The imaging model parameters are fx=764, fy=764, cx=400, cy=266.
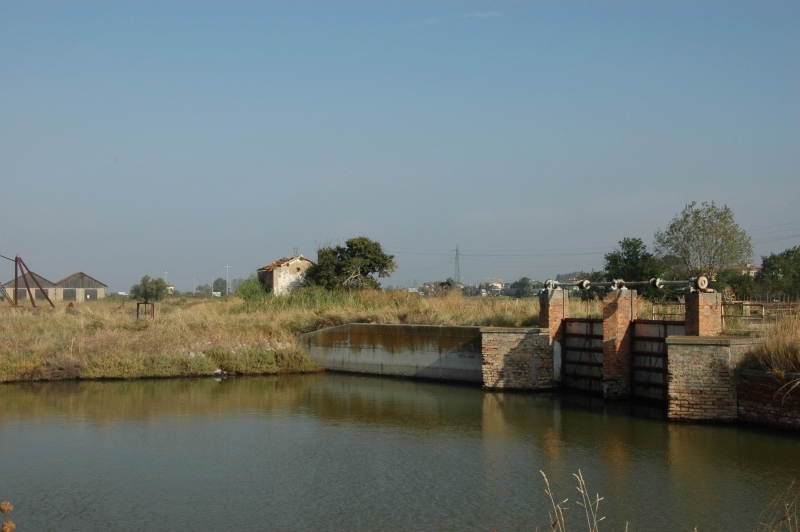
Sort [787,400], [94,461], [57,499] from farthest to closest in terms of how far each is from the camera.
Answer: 1. [787,400]
2. [94,461]
3. [57,499]

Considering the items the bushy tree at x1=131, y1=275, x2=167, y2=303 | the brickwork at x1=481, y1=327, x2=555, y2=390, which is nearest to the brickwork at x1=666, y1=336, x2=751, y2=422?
the brickwork at x1=481, y1=327, x2=555, y2=390

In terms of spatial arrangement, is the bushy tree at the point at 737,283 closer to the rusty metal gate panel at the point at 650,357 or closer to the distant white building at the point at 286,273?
the rusty metal gate panel at the point at 650,357

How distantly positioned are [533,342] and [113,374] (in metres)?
12.9

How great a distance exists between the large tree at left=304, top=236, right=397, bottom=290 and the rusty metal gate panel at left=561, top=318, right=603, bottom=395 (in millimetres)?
16096

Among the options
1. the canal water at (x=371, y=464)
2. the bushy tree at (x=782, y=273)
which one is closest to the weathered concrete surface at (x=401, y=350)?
the canal water at (x=371, y=464)

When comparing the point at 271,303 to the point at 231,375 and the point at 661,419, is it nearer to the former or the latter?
the point at 231,375

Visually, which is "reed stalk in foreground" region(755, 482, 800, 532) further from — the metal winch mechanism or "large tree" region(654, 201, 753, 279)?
"large tree" region(654, 201, 753, 279)

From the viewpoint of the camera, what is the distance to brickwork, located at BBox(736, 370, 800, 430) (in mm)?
14188

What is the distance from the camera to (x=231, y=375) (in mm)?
24984

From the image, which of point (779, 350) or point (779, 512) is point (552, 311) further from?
point (779, 512)

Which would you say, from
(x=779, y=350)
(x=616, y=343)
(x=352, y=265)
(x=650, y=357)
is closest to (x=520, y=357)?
(x=616, y=343)

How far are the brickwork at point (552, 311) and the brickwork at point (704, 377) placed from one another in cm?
526

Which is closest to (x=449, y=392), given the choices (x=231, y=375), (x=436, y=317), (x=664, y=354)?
(x=436, y=317)

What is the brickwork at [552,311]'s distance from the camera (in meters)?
20.7
